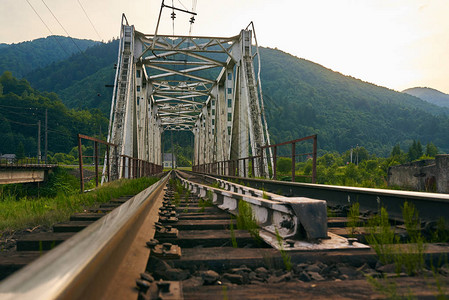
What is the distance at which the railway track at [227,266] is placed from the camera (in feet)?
3.04

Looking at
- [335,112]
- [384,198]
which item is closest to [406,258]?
[384,198]

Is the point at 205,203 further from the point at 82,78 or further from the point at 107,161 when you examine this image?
the point at 82,78

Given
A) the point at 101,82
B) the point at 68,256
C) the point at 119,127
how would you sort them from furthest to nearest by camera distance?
the point at 101,82 → the point at 119,127 → the point at 68,256

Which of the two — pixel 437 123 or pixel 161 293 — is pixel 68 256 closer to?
pixel 161 293

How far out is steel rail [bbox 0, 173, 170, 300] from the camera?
2.48 ft

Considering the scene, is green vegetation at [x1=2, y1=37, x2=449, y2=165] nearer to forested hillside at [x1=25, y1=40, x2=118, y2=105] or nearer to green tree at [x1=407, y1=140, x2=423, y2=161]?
forested hillside at [x1=25, y1=40, x2=118, y2=105]

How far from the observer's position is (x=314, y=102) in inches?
5374

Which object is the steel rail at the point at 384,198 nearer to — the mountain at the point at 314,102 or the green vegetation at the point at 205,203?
the green vegetation at the point at 205,203

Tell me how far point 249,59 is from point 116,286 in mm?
17364

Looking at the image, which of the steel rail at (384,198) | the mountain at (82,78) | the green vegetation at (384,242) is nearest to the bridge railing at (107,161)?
the steel rail at (384,198)

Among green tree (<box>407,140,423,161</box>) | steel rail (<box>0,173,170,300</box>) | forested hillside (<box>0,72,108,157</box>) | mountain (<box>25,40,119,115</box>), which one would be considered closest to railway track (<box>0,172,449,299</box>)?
steel rail (<box>0,173,170,300</box>)

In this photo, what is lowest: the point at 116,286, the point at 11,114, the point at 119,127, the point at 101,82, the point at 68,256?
the point at 116,286

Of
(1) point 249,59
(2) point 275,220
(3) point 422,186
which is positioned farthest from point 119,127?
(2) point 275,220

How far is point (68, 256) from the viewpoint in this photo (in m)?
0.98
